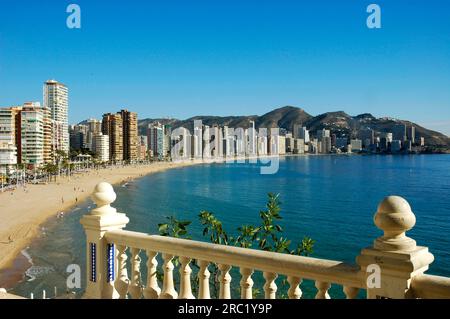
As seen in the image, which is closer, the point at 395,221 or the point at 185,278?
the point at 395,221

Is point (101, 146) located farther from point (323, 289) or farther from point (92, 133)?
point (323, 289)

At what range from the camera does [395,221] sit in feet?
9.57

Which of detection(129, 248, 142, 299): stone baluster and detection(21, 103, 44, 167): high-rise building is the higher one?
detection(21, 103, 44, 167): high-rise building

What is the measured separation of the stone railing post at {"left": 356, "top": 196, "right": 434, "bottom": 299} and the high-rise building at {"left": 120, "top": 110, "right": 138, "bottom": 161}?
180 meters

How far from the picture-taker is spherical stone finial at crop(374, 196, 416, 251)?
2.91 meters

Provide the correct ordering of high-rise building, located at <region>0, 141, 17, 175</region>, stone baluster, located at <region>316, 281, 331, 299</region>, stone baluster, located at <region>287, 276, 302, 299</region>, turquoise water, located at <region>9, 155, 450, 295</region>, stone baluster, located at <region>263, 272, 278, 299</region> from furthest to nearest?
1. high-rise building, located at <region>0, 141, 17, 175</region>
2. turquoise water, located at <region>9, 155, 450, 295</region>
3. stone baluster, located at <region>263, 272, 278, 299</region>
4. stone baluster, located at <region>287, 276, 302, 299</region>
5. stone baluster, located at <region>316, 281, 331, 299</region>

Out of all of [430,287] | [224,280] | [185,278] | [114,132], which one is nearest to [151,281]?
[185,278]

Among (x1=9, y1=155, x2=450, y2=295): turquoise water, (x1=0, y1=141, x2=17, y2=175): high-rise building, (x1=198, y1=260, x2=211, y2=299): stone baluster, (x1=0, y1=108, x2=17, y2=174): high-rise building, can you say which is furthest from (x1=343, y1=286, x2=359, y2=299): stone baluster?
(x1=0, y1=141, x2=17, y2=175): high-rise building

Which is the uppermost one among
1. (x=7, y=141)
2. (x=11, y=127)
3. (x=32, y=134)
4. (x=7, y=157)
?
(x=11, y=127)

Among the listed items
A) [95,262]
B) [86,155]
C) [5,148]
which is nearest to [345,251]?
[95,262]

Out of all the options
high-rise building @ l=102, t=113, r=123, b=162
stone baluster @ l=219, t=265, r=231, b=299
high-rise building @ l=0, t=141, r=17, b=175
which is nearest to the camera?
stone baluster @ l=219, t=265, r=231, b=299

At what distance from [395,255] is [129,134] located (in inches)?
7120

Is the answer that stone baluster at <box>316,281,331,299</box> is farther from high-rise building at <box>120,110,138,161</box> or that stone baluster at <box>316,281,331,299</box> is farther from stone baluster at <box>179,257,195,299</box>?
high-rise building at <box>120,110,138,161</box>

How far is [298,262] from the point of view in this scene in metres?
3.53
